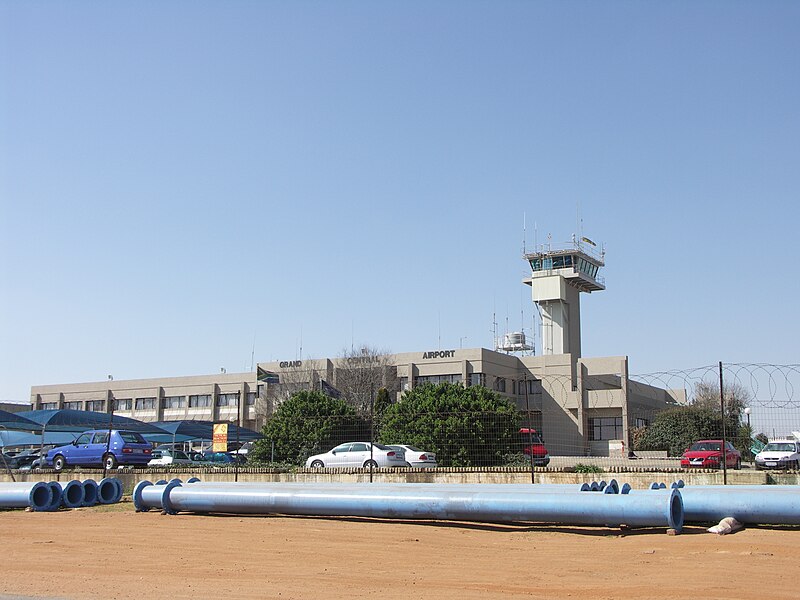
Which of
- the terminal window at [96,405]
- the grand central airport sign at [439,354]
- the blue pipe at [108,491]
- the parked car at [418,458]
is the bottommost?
the blue pipe at [108,491]

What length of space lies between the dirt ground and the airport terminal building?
4474cm

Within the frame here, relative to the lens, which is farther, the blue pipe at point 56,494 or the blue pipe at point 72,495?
the blue pipe at point 72,495

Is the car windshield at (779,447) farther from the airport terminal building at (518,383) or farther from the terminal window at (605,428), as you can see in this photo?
the terminal window at (605,428)

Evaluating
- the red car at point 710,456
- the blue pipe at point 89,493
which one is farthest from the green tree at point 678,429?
the blue pipe at point 89,493

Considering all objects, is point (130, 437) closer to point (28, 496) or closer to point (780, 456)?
point (28, 496)

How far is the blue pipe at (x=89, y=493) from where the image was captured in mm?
19016

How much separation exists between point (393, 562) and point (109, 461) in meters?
21.3

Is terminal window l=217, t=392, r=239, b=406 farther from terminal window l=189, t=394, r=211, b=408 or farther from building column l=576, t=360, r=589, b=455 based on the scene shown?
building column l=576, t=360, r=589, b=455

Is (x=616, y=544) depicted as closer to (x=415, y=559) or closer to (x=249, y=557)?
(x=415, y=559)

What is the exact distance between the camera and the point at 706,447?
3000cm

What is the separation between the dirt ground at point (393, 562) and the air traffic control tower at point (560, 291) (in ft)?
214

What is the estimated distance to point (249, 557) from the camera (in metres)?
10.8

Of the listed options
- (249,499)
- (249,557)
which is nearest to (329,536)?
(249,557)

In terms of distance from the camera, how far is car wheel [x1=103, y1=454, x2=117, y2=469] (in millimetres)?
28672
